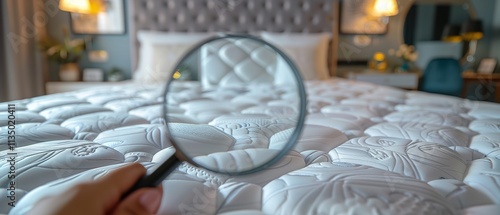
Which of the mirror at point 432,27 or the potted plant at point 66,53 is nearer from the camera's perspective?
the potted plant at point 66,53

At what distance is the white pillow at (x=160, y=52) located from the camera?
2.70 metres

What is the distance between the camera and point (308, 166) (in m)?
0.64

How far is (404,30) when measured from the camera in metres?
3.63

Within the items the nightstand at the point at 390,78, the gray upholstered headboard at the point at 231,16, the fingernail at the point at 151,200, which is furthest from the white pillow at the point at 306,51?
the fingernail at the point at 151,200

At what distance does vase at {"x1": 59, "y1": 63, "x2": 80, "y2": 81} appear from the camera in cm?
310

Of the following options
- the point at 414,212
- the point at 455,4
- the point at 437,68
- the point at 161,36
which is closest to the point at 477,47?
the point at 455,4

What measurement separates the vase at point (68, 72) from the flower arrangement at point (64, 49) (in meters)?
0.05

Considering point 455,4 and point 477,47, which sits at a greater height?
point 455,4

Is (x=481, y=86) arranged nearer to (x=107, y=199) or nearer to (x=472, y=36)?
(x=472, y=36)

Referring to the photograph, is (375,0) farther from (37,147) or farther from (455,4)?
(37,147)

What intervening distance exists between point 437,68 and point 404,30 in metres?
0.60

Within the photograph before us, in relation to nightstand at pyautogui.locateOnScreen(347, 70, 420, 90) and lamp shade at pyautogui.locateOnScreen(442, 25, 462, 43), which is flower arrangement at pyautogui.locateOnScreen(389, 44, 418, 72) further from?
lamp shade at pyautogui.locateOnScreen(442, 25, 462, 43)

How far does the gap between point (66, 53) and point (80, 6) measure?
0.54 meters

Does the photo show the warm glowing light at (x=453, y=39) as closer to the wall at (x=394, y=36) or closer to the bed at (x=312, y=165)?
the wall at (x=394, y=36)
